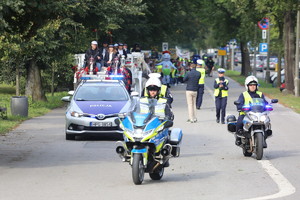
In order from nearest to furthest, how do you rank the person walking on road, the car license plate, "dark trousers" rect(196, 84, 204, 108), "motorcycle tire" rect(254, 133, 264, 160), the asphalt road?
1. the asphalt road
2. "motorcycle tire" rect(254, 133, 264, 160)
3. the car license plate
4. the person walking on road
5. "dark trousers" rect(196, 84, 204, 108)

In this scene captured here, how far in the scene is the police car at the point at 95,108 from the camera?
19.1m

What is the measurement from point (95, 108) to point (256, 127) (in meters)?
5.29

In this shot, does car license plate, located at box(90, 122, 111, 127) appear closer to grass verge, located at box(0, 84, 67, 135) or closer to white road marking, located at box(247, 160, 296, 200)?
grass verge, located at box(0, 84, 67, 135)

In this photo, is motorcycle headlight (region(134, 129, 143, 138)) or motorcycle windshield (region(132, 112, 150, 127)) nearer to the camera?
motorcycle headlight (region(134, 129, 143, 138))

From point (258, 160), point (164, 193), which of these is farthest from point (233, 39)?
point (164, 193)

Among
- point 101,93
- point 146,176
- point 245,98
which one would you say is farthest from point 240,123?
point 101,93

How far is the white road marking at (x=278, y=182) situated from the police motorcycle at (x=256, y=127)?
37 centimetres

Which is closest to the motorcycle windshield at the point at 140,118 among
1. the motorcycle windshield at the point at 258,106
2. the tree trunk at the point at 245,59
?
the motorcycle windshield at the point at 258,106

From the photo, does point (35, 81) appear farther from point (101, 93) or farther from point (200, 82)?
point (101, 93)

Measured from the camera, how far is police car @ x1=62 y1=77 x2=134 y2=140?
19141mm

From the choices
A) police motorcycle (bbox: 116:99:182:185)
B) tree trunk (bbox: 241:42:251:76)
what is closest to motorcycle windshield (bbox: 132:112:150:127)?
police motorcycle (bbox: 116:99:182:185)

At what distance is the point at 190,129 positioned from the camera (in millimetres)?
22406

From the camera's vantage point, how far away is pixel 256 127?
50.4 feet

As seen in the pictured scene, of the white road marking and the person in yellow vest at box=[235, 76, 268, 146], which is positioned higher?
the person in yellow vest at box=[235, 76, 268, 146]
